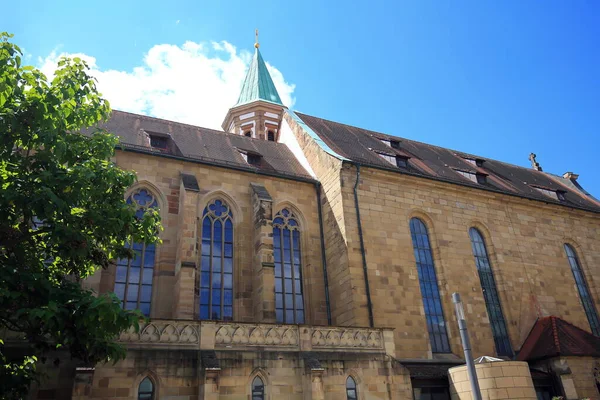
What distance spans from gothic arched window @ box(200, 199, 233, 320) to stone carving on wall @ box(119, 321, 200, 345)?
3.95 m

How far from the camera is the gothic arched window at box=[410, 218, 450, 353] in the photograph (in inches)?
687

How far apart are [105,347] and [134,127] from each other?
13.9m

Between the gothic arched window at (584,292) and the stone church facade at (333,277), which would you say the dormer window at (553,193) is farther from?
the gothic arched window at (584,292)

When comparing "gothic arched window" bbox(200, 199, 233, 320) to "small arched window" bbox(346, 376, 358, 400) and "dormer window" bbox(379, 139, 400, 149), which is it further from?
"dormer window" bbox(379, 139, 400, 149)

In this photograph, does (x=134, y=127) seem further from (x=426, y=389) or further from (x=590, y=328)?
(x=590, y=328)

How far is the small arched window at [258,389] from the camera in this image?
12.2 m

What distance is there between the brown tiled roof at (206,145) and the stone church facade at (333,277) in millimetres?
113

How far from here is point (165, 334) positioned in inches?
475

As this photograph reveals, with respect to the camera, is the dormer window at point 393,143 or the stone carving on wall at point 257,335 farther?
the dormer window at point 393,143

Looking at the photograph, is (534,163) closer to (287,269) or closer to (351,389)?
(287,269)

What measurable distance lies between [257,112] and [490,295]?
21.6 meters

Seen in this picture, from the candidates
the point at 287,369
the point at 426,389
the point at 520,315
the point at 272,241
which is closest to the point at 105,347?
the point at 287,369

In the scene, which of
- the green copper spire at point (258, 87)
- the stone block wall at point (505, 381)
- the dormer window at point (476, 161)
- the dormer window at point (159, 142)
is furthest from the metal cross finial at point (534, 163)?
the dormer window at point (159, 142)

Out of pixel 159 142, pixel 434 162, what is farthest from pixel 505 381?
pixel 159 142
